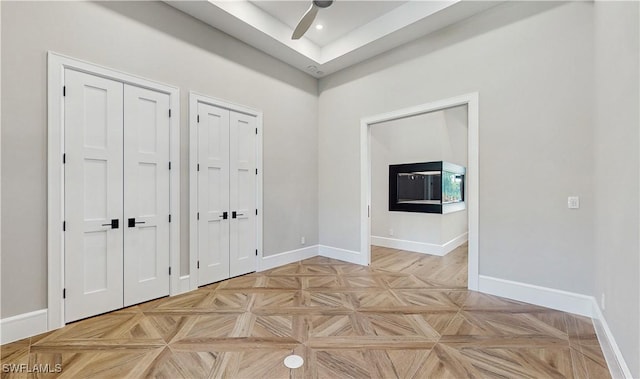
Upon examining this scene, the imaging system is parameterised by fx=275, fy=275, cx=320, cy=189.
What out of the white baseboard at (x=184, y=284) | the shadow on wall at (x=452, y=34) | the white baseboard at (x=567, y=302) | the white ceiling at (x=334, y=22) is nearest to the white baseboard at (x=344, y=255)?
the white baseboard at (x=567, y=302)

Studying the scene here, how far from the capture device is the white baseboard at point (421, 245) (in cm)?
522

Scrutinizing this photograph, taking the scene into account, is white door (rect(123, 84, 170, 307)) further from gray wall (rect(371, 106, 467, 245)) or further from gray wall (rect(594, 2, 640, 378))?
gray wall (rect(594, 2, 640, 378))

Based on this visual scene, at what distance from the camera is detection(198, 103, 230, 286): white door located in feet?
11.6

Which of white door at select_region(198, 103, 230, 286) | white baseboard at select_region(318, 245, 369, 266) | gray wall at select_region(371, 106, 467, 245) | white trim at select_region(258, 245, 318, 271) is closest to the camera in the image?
white door at select_region(198, 103, 230, 286)

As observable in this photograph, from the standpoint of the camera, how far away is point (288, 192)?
464 centimetres

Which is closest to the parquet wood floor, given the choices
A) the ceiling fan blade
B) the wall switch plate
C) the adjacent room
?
the adjacent room

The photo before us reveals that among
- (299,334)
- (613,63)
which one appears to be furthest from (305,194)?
(613,63)

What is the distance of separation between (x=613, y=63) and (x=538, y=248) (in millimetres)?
1832

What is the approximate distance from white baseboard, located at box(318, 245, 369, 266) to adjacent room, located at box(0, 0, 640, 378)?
0.04 m

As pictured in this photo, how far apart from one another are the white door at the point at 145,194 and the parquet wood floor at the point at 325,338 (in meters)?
0.28

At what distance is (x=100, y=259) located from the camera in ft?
8.93

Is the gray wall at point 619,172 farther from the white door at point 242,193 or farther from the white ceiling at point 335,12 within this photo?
the white door at point 242,193

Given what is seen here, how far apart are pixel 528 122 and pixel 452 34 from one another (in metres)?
1.50

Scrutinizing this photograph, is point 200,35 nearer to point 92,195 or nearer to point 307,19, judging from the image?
point 307,19
